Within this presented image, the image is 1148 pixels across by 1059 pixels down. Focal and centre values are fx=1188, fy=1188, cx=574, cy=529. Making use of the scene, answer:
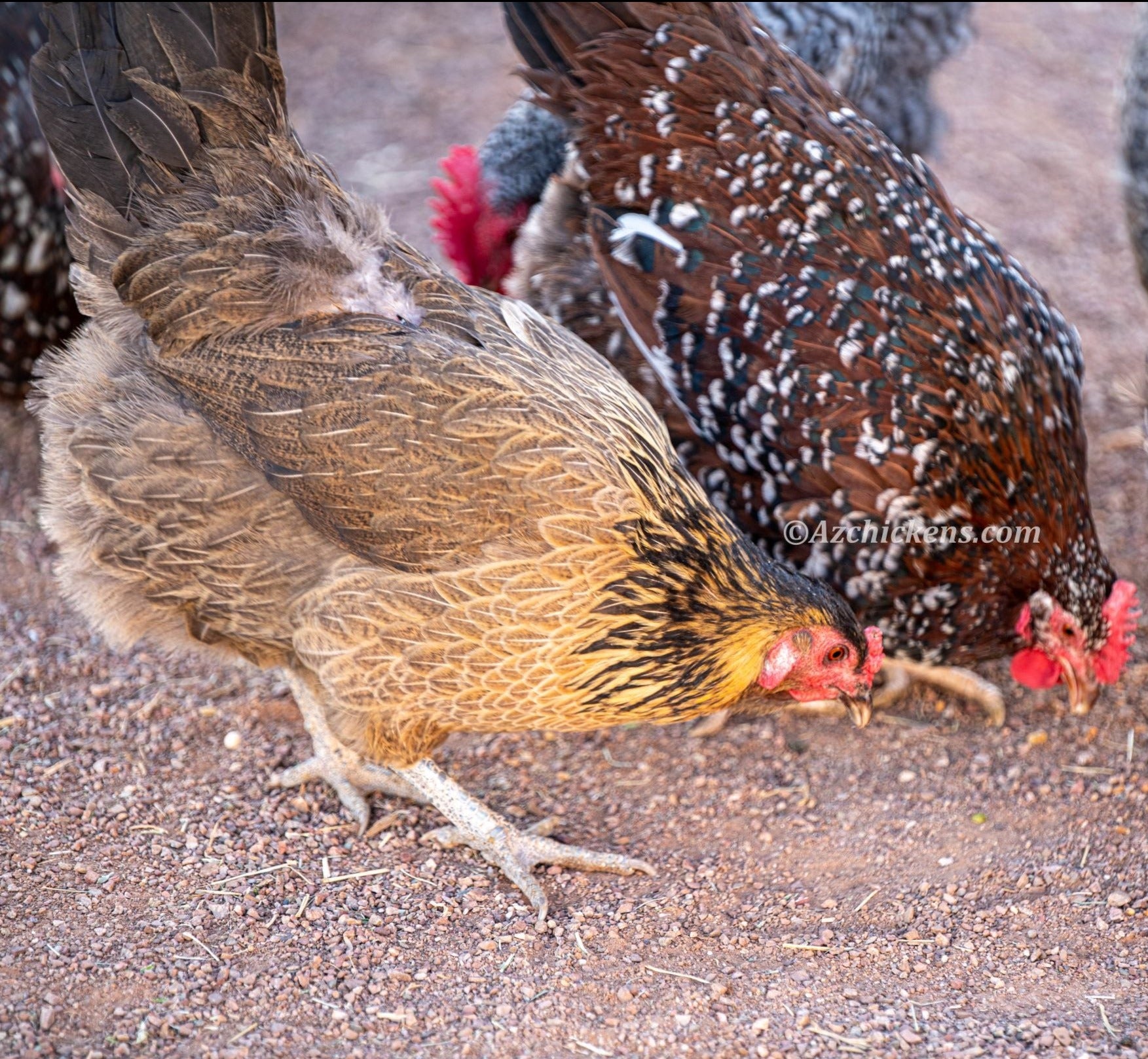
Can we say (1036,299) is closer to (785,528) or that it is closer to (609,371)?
(785,528)

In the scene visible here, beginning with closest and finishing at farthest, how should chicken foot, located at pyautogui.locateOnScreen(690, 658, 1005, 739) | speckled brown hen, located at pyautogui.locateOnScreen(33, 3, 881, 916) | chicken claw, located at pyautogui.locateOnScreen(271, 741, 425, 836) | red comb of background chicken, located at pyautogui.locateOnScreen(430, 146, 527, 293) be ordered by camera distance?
1. speckled brown hen, located at pyautogui.locateOnScreen(33, 3, 881, 916)
2. chicken claw, located at pyautogui.locateOnScreen(271, 741, 425, 836)
3. chicken foot, located at pyautogui.locateOnScreen(690, 658, 1005, 739)
4. red comb of background chicken, located at pyautogui.locateOnScreen(430, 146, 527, 293)

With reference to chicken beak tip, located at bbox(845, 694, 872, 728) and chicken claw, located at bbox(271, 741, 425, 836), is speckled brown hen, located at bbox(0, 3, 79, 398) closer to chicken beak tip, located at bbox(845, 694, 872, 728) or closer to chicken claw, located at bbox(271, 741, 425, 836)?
chicken claw, located at bbox(271, 741, 425, 836)

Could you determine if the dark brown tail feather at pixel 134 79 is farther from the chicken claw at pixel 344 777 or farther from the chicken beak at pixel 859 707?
the chicken beak at pixel 859 707

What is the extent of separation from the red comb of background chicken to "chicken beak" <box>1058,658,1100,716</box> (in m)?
2.39

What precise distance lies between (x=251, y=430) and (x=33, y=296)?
6.68 ft

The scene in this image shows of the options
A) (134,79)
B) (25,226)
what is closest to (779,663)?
(134,79)

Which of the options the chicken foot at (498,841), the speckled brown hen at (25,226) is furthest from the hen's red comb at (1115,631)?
the speckled brown hen at (25,226)

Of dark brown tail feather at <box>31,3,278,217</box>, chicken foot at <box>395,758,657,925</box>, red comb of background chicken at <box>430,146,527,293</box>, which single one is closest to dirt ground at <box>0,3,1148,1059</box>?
chicken foot at <box>395,758,657,925</box>

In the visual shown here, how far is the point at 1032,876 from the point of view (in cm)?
319

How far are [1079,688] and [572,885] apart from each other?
5.20 ft

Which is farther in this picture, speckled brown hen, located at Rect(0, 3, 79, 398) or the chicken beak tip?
speckled brown hen, located at Rect(0, 3, 79, 398)

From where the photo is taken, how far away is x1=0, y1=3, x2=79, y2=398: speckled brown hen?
13.7 ft

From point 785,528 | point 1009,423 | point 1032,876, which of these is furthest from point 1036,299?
point 1032,876

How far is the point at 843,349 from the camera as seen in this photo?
11.2 ft
